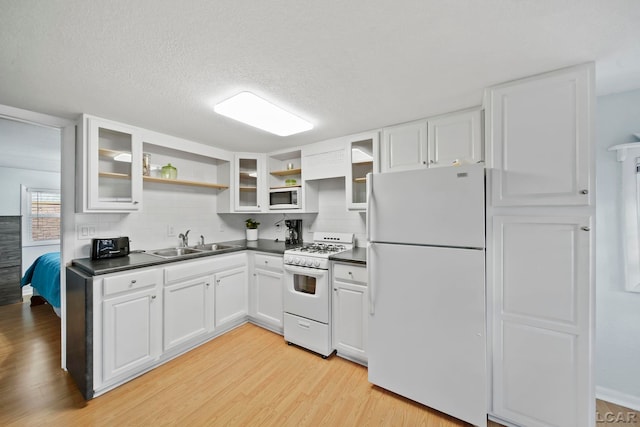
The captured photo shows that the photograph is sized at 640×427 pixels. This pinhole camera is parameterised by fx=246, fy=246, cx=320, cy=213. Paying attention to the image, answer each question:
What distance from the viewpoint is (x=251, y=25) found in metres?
1.13

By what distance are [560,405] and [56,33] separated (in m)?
3.34

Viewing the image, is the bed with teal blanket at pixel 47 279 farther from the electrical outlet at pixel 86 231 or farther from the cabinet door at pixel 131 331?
the cabinet door at pixel 131 331

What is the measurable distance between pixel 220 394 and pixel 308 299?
1.00 metres

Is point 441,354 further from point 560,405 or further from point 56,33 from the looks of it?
point 56,33

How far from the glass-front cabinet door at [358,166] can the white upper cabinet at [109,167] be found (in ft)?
6.92

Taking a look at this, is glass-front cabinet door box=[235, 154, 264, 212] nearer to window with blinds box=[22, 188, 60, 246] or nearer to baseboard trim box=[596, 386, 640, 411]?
baseboard trim box=[596, 386, 640, 411]

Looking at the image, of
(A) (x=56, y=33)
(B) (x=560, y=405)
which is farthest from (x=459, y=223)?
(A) (x=56, y=33)

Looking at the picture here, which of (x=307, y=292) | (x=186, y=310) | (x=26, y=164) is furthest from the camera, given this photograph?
(x=26, y=164)

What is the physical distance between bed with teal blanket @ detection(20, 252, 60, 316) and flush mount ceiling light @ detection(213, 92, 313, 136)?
2925 millimetres

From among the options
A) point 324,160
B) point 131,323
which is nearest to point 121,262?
point 131,323

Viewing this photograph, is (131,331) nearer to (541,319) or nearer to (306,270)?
(306,270)

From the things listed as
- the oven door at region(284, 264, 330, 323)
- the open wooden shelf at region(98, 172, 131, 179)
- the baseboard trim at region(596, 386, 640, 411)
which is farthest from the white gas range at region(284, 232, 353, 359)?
the baseboard trim at region(596, 386, 640, 411)

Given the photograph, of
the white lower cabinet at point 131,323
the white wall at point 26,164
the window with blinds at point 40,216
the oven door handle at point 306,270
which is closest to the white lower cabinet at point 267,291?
the oven door handle at point 306,270

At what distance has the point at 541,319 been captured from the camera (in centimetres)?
150
